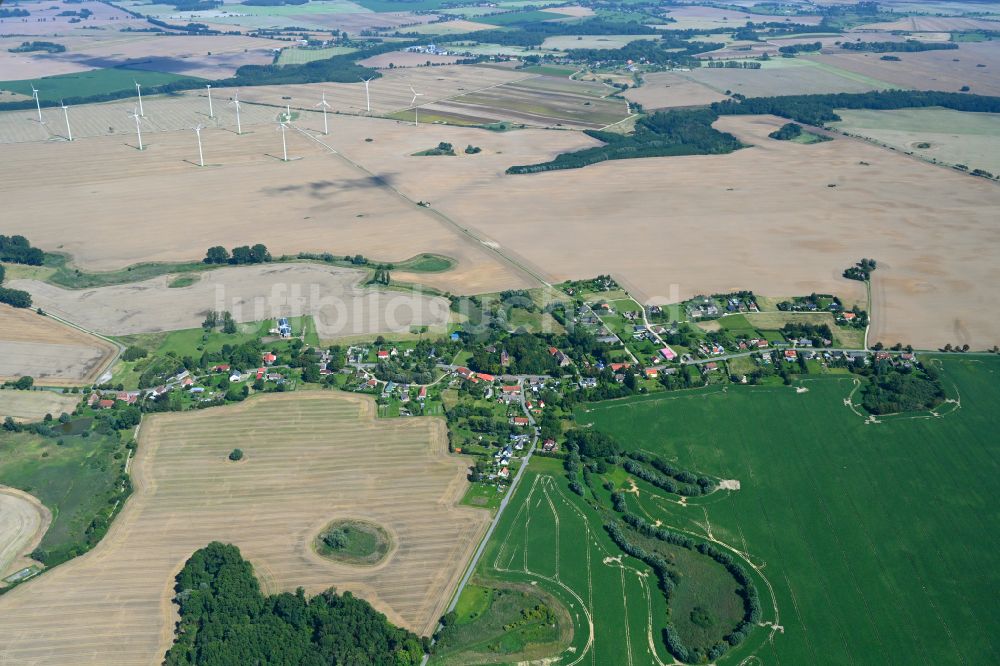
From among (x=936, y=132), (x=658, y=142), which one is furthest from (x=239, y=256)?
(x=936, y=132)

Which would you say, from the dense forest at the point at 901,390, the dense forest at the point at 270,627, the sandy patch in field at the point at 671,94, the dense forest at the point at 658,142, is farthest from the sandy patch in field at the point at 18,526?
the sandy patch in field at the point at 671,94

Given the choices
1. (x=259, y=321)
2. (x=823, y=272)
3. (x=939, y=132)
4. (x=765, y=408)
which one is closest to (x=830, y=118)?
(x=939, y=132)

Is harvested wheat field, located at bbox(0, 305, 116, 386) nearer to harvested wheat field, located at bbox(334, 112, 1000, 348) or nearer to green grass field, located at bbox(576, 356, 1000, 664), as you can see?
green grass field, located at bbox(576, 356, 1000, 664)

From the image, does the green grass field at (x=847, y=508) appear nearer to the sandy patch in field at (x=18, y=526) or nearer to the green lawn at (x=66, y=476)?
the green lawn at (x=66, y=476)

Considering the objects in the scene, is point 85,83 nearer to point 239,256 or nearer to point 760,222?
point 239,256

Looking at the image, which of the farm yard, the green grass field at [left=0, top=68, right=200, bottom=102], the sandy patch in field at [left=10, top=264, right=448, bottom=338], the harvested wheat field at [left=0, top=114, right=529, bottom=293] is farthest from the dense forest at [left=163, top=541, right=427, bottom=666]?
the green grass field at [left=0, top=68, right=200, bottom=102]

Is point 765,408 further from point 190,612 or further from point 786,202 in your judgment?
point 786,202
